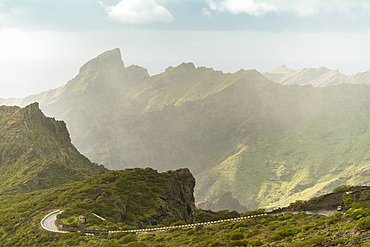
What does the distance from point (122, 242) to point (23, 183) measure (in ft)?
300

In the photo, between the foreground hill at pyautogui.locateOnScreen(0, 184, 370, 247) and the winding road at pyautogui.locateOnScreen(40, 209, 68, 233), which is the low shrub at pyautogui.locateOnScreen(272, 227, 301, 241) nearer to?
the foreground hill at pyautogui.locateOnScreen(0, 184, 370, 247)

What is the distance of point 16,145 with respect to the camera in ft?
543

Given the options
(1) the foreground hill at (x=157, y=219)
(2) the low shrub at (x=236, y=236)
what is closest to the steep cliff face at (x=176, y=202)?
(1) the foreground hill at (x=157, y=219)

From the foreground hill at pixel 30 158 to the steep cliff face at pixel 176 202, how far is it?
4681 cm

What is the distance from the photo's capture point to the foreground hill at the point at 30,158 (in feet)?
467

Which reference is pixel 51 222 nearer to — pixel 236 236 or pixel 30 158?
pixel 236 236

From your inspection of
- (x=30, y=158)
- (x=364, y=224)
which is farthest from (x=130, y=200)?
(x=30, y=158)

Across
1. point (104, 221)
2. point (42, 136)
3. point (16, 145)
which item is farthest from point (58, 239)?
point (42, 136)

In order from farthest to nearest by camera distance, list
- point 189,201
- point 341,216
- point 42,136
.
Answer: point 42,136
point 189,201
point 341,216

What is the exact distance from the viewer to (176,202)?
12069cm

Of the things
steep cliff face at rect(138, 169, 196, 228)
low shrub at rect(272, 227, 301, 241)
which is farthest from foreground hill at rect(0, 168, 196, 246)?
low shrub at rect(272, 227, 301, 241)

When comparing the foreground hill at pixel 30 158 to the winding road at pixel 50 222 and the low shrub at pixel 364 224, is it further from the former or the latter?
the low shrub at pixel 364 224

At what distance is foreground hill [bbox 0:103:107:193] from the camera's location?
142 meters

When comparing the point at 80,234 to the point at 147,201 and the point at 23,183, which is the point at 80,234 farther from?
the point at 23,183
